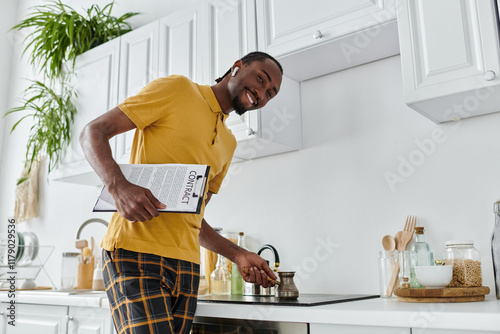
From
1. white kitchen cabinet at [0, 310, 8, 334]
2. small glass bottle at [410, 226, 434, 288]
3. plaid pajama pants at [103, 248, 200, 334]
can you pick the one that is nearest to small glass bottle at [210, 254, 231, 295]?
plaid pajama pants at [103, 248, 200, 334]

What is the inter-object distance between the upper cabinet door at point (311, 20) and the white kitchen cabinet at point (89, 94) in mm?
1007

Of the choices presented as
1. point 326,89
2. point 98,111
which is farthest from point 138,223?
point 98,111

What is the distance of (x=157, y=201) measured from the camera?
1.23m

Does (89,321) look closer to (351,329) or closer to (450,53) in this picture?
(351,329)

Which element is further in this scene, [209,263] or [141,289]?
[209,263]

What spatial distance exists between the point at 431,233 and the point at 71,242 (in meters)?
2.37

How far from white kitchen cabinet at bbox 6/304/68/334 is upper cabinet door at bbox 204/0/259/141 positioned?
42.7 inches

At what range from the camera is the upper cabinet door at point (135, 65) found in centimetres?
→ 245

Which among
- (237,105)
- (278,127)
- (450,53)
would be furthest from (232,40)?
(450,53)

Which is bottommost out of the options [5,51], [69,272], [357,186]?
[69,272]

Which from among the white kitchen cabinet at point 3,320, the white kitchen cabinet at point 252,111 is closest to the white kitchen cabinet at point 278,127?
the white kitchen cabinet at point 252,111

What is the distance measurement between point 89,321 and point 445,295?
1.36 meters

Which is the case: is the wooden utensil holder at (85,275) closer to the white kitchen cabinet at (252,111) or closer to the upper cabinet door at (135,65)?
the upper cabinet door at (135,65)

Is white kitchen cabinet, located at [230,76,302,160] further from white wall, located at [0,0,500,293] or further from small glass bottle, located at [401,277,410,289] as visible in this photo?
small glass bottle, located at [401,277,410,289]
